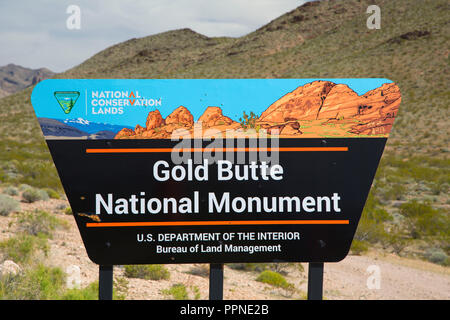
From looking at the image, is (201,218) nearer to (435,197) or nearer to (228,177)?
(228,177)

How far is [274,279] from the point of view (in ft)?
22.5

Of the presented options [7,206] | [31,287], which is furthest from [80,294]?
[7,206]

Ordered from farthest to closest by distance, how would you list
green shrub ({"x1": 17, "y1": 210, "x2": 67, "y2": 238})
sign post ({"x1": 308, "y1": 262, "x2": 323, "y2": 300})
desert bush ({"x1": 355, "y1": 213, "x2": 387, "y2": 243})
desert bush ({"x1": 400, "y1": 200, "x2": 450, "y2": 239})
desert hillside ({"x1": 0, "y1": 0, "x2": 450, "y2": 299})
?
1. desert bush ({"x1": 400, "y1": 200, "x2": 450, "y2": 239})
2. desert bush ({"x1": 355, "y1": 213, "x2": 387, "y2": 243})
3. green shrub ({"x1": 17, "y1": 210, "x2": 67, "y2": 238})
4. desert hillside ({"x1": 0, "y1": 0, "x2": 450, "y2": 299})
5. sign post ({"x1": 308, "y1": 262, "x2": 323, "y2": 300})

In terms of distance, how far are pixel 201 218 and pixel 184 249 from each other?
11.8 inches

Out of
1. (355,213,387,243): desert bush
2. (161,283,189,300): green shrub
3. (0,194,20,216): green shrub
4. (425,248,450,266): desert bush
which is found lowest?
(161,283,189,300): green shrub

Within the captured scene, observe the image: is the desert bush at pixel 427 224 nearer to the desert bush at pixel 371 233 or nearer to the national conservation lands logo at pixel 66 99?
the desert bush at pixel 371 233

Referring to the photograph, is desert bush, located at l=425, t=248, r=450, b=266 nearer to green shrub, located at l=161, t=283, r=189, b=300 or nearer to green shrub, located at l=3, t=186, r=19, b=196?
green shrub, located at l=161, t=283, r=189, b=300

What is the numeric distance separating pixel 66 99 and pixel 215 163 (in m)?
1.35

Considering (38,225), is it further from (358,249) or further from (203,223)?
(358,249)

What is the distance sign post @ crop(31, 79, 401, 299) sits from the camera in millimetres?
3279

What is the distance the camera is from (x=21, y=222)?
26.1 ft

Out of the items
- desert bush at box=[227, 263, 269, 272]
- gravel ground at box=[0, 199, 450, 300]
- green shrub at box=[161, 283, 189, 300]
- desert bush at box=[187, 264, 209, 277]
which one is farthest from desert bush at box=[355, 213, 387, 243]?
green shrub at box=[161, 283, 189, 300]

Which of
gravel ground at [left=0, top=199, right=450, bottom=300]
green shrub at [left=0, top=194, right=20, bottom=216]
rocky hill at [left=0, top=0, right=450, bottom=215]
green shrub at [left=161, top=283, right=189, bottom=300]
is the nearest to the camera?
green shrub at [left=161, top=283, right=189, bottom=300]
